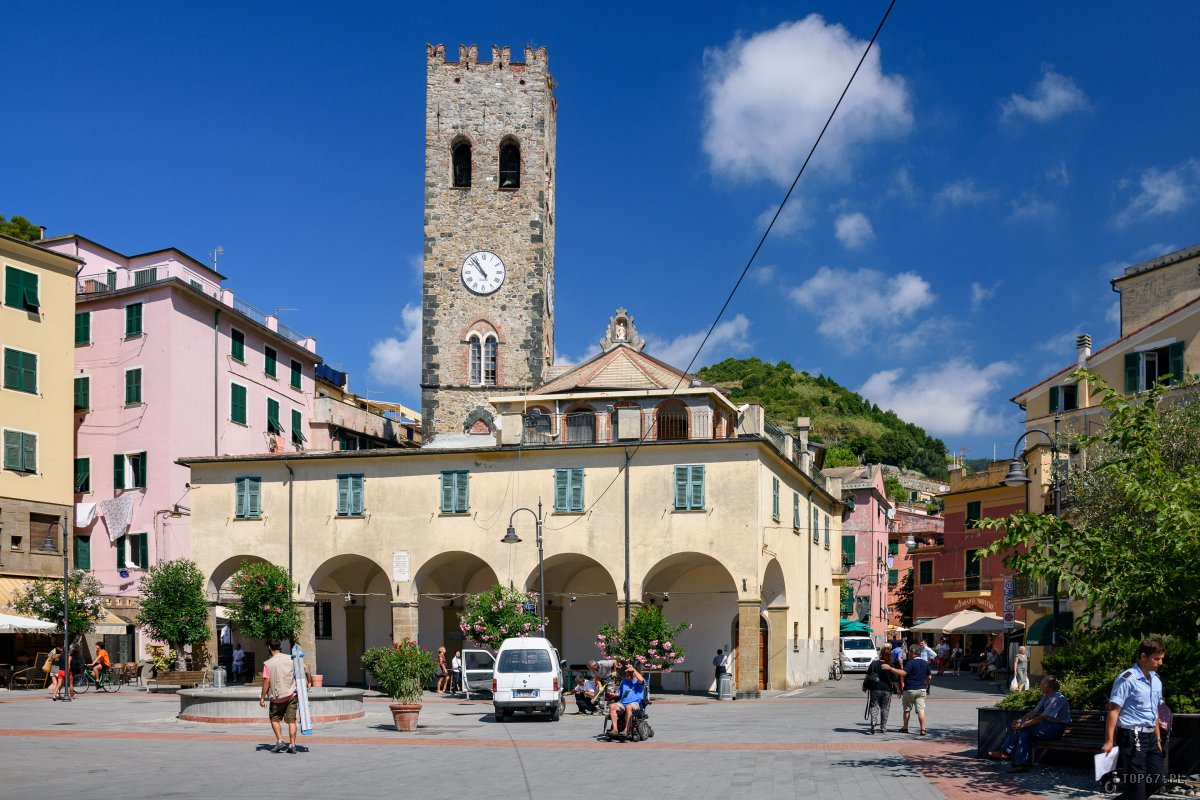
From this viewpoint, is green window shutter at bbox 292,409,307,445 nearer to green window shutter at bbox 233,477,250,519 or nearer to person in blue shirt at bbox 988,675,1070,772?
green window shutter at bbox 233,477,250,519

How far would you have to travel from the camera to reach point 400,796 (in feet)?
43.7

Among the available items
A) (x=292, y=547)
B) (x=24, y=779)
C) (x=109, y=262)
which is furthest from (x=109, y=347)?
(x=24, y=779)

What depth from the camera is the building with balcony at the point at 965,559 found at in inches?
2106

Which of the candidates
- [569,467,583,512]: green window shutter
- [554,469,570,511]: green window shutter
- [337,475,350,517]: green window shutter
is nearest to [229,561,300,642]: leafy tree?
[337,475,350,517]: green window shutter

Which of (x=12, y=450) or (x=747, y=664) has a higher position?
(x=12, y=450)

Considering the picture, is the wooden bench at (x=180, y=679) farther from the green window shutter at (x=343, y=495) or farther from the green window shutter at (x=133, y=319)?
the green window shutter at (x=133, y=319)

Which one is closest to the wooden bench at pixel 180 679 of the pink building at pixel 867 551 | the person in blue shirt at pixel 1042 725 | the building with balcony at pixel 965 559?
the person in blue shirt at pixel 1042 725

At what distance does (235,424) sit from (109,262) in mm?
8249

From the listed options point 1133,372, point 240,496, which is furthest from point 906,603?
point 240,496

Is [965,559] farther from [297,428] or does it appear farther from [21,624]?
[21,624]

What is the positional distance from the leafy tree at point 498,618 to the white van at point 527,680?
22.3ft

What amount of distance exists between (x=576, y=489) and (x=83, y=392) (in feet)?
68.6

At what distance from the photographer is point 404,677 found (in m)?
23.0

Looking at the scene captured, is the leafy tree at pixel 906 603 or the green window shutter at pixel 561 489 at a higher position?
the green window shutter at pixel 561 489
